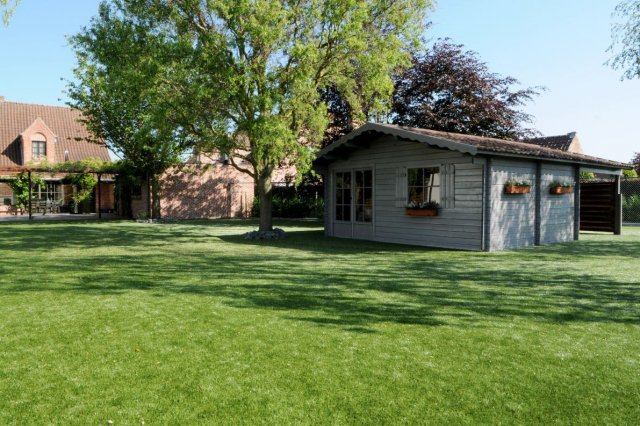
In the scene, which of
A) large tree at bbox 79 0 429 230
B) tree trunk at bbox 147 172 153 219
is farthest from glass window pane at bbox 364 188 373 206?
tree trunk at bbox 147 172 153 219

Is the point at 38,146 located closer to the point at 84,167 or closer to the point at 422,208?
the point at 84,167

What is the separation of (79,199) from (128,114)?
30.8ft

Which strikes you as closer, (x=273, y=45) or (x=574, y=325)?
(x=574, y=325)

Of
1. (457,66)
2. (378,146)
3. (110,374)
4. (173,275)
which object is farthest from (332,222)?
(457,66)

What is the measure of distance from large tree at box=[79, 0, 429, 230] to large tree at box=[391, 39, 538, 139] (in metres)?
9.44

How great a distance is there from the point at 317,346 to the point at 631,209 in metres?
24.7

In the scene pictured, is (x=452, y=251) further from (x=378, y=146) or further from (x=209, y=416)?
(x=209, y=416)

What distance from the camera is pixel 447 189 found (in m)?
11.7

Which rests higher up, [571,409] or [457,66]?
[457,66]

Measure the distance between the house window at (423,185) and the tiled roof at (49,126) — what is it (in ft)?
84.4

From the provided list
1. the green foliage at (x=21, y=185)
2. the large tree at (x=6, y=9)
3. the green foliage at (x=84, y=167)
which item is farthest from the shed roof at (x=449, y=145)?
the green foliage at (x=21, y=185)

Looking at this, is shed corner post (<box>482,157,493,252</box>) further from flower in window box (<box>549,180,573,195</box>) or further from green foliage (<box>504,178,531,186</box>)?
flower in window box (<box>549,180,573,195</box>)

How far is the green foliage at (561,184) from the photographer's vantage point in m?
13.0

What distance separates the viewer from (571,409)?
2.83m
